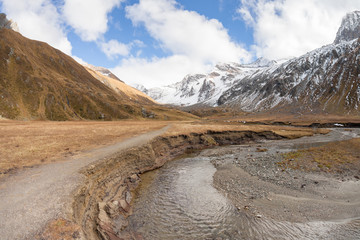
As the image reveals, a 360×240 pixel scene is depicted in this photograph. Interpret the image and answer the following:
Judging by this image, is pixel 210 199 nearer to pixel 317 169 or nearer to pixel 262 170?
pixel 262 170

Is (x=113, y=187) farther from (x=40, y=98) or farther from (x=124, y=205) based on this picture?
(x=40, y=98)

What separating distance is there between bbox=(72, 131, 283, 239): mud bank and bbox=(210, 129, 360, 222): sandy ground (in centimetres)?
1057

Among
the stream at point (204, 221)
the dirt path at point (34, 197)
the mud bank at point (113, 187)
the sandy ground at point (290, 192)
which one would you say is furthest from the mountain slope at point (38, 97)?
the sandy ground at point (290, 192)

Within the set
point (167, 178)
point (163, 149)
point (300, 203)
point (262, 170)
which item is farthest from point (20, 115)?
point (300, 203)

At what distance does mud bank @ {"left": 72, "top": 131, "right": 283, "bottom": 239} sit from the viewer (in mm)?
12531

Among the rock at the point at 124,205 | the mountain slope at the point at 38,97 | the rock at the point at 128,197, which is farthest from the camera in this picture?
the mountain slope at the point at 38,97

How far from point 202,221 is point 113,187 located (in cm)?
1037

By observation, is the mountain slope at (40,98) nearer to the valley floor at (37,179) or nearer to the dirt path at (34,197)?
the valley floor at (37,179)

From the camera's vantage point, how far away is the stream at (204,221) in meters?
13.3

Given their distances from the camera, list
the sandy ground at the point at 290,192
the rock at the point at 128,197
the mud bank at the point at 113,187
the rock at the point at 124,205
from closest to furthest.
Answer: the mud bank at the point at 113,187 < the sandy ground at the point at 290,192 < the rock at the point at 124,205 < the rock at the point at 128,197

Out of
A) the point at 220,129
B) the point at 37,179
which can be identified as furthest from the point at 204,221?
the point at 220,129

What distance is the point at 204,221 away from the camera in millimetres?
15109

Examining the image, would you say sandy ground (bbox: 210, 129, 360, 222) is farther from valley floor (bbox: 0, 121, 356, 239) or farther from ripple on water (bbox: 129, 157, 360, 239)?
valley floor (bbox: 0, 121, 356, 239)

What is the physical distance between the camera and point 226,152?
4028cm
